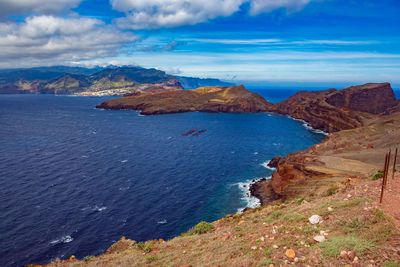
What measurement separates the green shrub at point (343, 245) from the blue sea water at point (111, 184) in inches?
1412

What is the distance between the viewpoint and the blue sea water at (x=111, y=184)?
44.0 m

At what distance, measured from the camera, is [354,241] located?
518 inches

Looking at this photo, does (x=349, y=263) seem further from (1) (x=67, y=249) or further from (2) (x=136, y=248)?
(1) (x=67, y=249)

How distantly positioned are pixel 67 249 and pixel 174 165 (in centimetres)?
4263

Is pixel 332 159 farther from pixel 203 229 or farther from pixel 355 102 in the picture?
pixel 355 102

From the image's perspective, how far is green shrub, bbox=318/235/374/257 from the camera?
12.6 m

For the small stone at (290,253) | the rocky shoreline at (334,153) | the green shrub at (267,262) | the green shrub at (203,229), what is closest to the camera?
the green shrub at (267,262)

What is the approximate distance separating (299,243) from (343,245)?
2.31 meters

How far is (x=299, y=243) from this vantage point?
14445 mm

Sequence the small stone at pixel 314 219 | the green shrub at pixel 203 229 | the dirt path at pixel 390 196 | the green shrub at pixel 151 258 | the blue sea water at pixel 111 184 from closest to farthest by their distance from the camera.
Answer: the dirt path at pixel 390 196
the small stone at pixel 314 219
the green shrub at pixel 151 258
the green shrub at pixel 203 229
the blue sea water at pixel 111 184

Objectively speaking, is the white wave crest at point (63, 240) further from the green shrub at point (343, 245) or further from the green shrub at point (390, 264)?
the green shrub at point (390, 264)

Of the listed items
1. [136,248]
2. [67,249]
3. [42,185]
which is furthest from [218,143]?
[136,248]

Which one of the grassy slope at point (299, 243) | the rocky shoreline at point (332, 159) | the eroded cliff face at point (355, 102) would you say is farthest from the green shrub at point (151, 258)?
the eroded cliff face at point (355, 102)

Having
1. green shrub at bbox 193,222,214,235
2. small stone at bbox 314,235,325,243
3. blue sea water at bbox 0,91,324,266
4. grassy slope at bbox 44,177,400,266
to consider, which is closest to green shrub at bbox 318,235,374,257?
grassy slope at bbox 44,177,400,266
